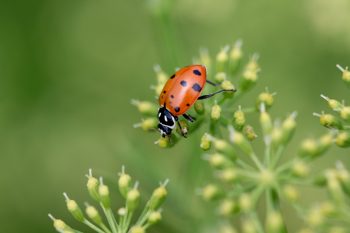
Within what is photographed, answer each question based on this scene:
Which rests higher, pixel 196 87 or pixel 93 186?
pixel 196 87

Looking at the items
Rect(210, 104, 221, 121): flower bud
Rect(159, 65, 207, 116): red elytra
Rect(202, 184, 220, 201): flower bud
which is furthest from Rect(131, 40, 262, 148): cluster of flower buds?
Rect(202, 184, 220, 201): flower bud

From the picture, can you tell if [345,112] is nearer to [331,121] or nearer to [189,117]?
[331,121]

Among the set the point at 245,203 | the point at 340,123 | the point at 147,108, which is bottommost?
the point at 245,203

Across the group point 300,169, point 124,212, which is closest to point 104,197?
point 124,212

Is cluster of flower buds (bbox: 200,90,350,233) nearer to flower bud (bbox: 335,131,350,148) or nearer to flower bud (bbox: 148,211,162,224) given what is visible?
flower bud (bbox: 335,131,350,148)

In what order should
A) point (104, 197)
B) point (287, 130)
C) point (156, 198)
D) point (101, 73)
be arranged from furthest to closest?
point (101, 73)
point (104, 197)
point (156, 198)
point (287, 130)

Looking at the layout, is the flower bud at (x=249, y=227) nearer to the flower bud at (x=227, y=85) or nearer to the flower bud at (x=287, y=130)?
the flower bud at (x=287, y=130)

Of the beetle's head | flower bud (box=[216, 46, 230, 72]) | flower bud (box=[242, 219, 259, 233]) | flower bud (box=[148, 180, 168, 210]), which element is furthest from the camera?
flower bud (box=[216, 46, 230, 72])

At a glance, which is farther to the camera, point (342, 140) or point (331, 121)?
point (331, 121)

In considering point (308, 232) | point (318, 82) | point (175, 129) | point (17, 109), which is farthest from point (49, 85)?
point (308, 232)
